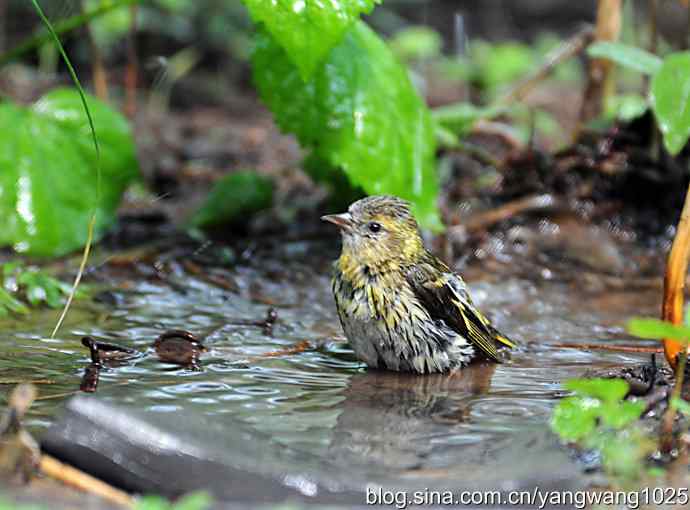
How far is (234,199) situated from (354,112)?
4.48 ft

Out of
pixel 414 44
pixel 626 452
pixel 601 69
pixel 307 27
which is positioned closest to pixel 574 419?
pixel 626 452

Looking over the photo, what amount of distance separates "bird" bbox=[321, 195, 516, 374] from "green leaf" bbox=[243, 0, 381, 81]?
26.6 inches

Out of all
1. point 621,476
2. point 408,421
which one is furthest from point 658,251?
point 621,476

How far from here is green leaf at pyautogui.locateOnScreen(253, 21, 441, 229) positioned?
479cm

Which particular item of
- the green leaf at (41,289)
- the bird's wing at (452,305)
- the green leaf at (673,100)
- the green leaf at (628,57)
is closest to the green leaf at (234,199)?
the green leaf at (41,289)

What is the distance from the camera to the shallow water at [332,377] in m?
2.85

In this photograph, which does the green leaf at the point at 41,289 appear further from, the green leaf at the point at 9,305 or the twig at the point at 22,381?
the twig at the point at 22,381

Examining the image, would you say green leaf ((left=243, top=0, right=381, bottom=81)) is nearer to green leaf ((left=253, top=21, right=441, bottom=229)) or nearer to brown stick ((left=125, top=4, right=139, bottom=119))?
green leaf ((left=253, top=21, right=441, bottom=229))

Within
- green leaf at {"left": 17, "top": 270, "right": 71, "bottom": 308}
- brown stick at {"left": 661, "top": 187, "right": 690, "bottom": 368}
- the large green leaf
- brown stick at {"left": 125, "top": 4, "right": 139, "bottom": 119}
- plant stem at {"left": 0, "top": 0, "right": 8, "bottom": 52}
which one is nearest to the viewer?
brown stick at {"left": 661, "top": 187, "right": 690, "bottom": 368}

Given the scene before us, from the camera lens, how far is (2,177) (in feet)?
16.8

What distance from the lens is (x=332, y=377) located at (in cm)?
381

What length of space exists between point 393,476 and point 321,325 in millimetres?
2085

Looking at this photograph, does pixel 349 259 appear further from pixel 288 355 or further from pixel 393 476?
pixel 393 476

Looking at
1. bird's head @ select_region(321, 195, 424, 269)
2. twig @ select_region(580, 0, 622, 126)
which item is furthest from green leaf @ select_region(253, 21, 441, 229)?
twig @ select_region(580, 0, 622, 126)
